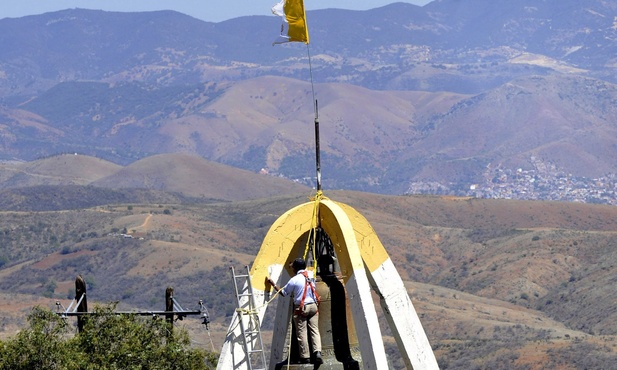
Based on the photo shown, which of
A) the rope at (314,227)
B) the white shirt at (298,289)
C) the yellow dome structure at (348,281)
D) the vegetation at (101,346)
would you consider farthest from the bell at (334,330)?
the vegetation at (101,346)

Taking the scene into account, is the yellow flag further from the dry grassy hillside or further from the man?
the dry grassy hillside

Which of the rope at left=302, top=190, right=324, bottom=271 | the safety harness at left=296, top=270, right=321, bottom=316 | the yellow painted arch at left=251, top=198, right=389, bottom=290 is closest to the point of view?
the yellow painted arch at left=251, top=198, right=389, bottom=290

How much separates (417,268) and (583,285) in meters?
35.0

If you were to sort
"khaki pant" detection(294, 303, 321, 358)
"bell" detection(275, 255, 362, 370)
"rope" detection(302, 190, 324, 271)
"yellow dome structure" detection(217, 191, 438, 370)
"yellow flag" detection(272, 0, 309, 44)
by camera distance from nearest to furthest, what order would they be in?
1. "yellow dome structure" detection(217, 191, 438, 370)
2. "khaki pant" detection(294, 303, 321, 358)
3. "bell" detection(275, 255, 362, 370)
4. "rope" detection(302, 190, 324, 271)
5. "yellow flag" detection(272, 0, 309, 44)

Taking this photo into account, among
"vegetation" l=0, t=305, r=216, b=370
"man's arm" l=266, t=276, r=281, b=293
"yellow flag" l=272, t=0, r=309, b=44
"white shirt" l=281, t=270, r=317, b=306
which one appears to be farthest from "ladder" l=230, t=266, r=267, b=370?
"vegetation" l=0, t=305, r=216, b=370

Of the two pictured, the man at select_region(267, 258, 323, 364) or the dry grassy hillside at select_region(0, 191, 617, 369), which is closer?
the man at select_region(267, 258, 323, 364)

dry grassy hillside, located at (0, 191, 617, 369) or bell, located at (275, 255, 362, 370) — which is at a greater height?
bell, located at (275, 255, 362, 370)

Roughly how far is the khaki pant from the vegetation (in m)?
6.36

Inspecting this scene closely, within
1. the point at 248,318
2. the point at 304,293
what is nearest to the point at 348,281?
the point at 304,293

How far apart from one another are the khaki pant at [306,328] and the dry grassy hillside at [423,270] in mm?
67778

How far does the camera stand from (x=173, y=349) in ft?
88.3

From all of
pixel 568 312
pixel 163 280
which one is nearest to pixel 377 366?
pixel 568 312

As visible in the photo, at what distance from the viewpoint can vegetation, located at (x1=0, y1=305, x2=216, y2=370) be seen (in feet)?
85.4

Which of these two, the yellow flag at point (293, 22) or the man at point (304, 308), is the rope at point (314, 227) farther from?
the yellow flag at point (293, 22)
